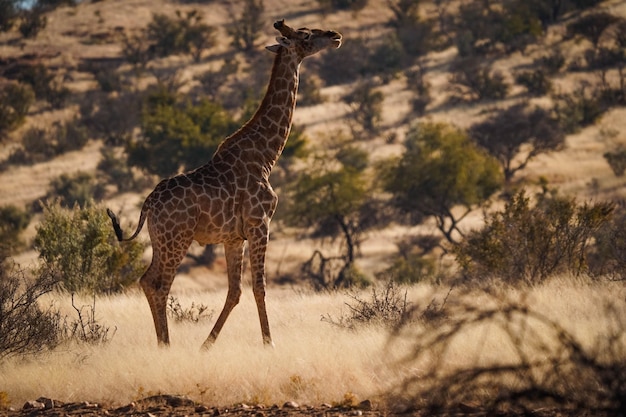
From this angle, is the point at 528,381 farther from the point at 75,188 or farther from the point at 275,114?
the point at 75,188

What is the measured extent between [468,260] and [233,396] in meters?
10.8

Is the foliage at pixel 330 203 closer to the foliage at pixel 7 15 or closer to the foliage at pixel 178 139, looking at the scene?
the foliage at pixel 178 139

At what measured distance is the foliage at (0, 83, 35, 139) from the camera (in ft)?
168

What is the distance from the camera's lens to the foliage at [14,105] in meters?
51.2

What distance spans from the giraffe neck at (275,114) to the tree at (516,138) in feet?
98.4

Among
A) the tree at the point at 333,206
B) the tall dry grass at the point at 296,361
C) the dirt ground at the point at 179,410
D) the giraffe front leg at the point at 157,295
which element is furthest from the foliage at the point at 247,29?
the dirt ground at the point at 179,410

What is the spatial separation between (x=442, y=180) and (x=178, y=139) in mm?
13469

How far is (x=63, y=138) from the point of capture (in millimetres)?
50250

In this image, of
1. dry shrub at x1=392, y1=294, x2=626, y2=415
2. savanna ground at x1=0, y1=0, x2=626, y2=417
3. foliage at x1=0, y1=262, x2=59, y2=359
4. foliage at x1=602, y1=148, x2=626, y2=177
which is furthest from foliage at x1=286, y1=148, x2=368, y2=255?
dry shrub at x1=392, y1=294, x2=626, y2=415

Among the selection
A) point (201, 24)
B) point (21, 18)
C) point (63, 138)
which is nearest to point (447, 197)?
point (63, 138)

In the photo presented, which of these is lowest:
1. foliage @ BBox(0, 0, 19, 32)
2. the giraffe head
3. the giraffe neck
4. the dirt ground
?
the dirt ground

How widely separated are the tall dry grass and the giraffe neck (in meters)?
2.30

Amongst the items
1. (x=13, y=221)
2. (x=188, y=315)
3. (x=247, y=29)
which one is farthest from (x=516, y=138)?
(x=247, y=29)

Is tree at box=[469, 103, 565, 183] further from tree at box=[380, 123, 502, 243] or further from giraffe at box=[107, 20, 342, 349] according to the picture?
giraffe at box=[107, 20, 342, 349]
